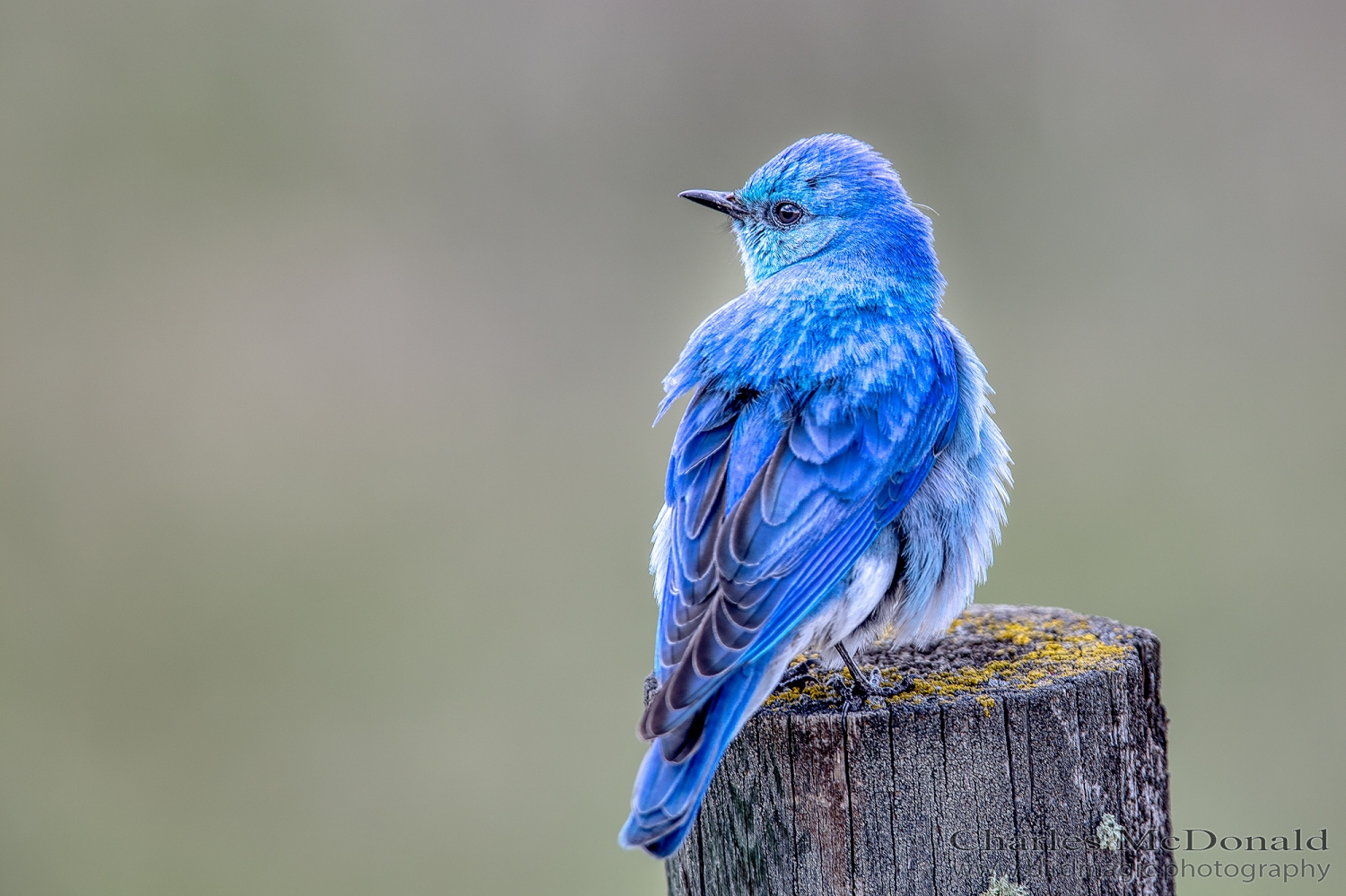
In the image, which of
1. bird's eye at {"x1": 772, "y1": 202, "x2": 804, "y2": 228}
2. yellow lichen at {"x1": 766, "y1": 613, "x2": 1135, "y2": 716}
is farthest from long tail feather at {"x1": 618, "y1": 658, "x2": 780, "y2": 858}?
bird's eye at {"x1": 772, "y1": 202, "x2": 804, "y2": 228}

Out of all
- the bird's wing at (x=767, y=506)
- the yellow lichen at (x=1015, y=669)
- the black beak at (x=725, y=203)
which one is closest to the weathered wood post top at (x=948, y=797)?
the yellow lichen at (x=1015, y=669)

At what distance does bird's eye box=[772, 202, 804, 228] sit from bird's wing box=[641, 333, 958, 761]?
921 millimetres

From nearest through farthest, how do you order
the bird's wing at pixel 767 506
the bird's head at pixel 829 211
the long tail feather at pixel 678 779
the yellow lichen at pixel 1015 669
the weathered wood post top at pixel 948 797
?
the long tail feather at pixel 678 779, the weathered wood post top at pixel 948 797, the bird's wing at pixel 767 506, the yellow lichen at pixel 1015 669, the bird's head at pixel 829 211

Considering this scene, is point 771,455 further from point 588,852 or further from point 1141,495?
point 1141,495

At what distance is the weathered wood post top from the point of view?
2.98 m

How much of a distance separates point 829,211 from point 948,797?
7.56ft

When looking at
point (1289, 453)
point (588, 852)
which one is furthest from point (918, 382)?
point (1289, 453)

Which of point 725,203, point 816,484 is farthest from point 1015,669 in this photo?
point 725,203

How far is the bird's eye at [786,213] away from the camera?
4.52m

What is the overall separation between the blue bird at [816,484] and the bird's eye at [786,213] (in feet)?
0.38

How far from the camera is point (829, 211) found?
4.44 metres

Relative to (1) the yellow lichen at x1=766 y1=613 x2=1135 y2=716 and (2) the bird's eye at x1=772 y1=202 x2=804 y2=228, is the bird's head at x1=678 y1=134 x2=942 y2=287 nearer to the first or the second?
(2) the bird's eye at x1=772 y1=202 x2=804 y2=228

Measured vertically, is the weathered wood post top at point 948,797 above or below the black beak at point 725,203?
below

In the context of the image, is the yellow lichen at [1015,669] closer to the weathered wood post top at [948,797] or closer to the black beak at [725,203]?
the weathered wood post top at [948,797]
